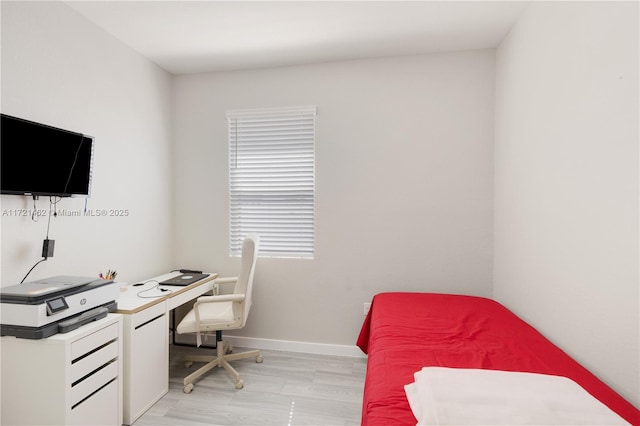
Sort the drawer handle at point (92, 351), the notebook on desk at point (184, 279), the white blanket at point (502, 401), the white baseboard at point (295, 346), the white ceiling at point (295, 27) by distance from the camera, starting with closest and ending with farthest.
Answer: the white blanket at point (502, 401) < the drawer handle at point (92, 351) < the white ceiling at point (295, 27) < the notebook on desk at point (184, 279) < the white baseboard at point (295, 346)

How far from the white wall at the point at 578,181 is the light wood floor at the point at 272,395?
4.70 ft

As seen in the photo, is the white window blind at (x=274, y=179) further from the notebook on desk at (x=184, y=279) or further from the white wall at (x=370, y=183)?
the notebook on desk at (x=184, y=279)

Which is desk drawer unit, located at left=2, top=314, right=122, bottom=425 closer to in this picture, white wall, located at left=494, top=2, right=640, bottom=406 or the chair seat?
the chair seat

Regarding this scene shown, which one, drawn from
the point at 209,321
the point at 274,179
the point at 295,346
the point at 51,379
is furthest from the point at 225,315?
the point at 274,179

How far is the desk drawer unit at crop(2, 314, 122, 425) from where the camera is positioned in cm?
160

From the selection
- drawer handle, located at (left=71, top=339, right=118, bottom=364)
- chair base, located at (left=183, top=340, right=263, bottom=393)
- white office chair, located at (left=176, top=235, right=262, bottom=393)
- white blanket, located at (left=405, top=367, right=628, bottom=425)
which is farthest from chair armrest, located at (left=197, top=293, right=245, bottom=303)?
white blanket, located at (left=405, top=367, right=628, bottom=425)

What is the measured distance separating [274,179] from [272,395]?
1.88m

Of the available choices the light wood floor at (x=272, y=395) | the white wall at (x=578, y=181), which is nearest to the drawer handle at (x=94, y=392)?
the light wood floor at (x=272, y=395)

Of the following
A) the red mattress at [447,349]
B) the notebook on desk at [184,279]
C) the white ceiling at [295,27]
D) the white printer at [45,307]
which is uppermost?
the white ceiling at [295,27]

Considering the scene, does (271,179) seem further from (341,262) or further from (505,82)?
(505,82)

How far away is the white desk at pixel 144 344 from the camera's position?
6.64ft

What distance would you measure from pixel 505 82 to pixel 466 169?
0.74 meters

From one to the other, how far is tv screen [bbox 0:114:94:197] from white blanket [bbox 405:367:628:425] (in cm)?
231

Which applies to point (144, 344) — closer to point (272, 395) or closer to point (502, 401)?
point (272, 395)
